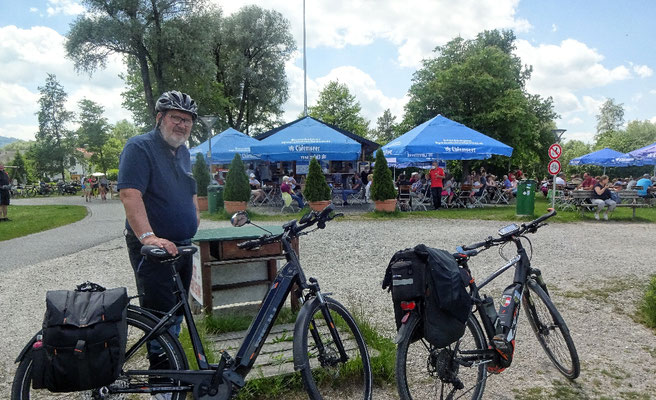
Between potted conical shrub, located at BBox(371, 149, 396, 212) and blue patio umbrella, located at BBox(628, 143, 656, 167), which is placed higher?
blue patio umbrella, located at BBox(628, 143, 656, 167)

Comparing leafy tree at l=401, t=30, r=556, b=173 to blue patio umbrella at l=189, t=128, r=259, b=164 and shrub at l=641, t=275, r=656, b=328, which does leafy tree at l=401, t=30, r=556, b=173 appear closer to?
blue patio umbrella at l=189, t=128, r=259, b=164

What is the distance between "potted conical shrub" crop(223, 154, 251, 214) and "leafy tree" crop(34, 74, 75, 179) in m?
46.9

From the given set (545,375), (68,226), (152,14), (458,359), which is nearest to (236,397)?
(458,359)

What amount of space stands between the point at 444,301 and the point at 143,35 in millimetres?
24977

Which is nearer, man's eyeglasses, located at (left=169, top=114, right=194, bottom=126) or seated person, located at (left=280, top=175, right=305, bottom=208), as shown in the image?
man's eyeglasses, located at (left=169, top=114, right=194, bottom=126)

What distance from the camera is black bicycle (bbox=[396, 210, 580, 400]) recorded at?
2533 mm

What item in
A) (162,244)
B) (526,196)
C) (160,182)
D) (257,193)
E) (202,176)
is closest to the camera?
(162,244)

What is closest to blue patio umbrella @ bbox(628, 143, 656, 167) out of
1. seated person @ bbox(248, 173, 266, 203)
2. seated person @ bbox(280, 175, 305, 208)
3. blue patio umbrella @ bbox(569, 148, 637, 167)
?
blue patio umbrella @ bbox(569, 148, 637, 167)

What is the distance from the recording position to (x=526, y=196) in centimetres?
1236

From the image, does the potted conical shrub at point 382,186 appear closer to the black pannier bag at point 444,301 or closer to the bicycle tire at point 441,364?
the bicycle tire at point 441,364

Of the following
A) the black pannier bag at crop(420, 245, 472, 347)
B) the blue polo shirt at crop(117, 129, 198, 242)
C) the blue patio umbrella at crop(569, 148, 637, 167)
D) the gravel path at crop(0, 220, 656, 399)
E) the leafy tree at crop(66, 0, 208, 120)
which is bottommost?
the gravel path at crop(0, 220, 656, 399)

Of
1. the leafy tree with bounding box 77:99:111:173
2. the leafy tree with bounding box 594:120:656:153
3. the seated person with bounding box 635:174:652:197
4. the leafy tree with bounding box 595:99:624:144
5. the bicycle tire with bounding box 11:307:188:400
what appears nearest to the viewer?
the bicycle tire with bounding box 11:307:188:400

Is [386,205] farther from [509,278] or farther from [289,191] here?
[509,278]

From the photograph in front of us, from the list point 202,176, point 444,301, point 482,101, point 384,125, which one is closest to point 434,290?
point 444,301
